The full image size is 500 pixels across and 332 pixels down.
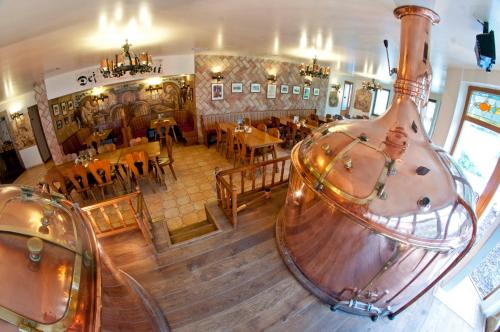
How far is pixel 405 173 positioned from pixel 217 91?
349 inches

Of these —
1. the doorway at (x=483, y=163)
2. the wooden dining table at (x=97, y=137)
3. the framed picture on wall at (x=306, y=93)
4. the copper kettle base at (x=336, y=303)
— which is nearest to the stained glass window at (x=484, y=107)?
the doorway at (x=483, y=163)

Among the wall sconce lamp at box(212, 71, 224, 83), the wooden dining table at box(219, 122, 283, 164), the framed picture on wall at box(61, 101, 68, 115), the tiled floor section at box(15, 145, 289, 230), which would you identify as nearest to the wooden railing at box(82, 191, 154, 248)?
the tiled floor section at box(15, 145, 289, 230)

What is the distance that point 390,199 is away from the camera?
1.84 meters

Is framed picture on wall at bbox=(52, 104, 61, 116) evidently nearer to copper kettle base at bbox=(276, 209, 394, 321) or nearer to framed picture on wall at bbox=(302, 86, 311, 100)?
copper kettle base at bbox=(276, 209, 394, 321)

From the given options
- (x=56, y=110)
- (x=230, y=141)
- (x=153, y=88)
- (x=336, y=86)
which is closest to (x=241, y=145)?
(x=230, y=141)

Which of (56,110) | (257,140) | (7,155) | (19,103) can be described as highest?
(19,103)

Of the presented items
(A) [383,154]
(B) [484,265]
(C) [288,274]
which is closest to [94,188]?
(C) [288,274]

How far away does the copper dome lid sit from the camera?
5.98 feet

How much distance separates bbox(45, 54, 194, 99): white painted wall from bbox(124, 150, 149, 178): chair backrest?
11.4 feet

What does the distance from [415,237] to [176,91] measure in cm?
1134

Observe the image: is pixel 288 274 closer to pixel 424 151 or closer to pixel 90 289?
pixel 424 151

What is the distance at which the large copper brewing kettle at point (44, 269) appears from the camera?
2.86 feet

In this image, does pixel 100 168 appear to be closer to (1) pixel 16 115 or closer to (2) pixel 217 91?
A: (1) pixel 16 115

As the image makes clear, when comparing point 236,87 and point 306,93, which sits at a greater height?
point 236,87
